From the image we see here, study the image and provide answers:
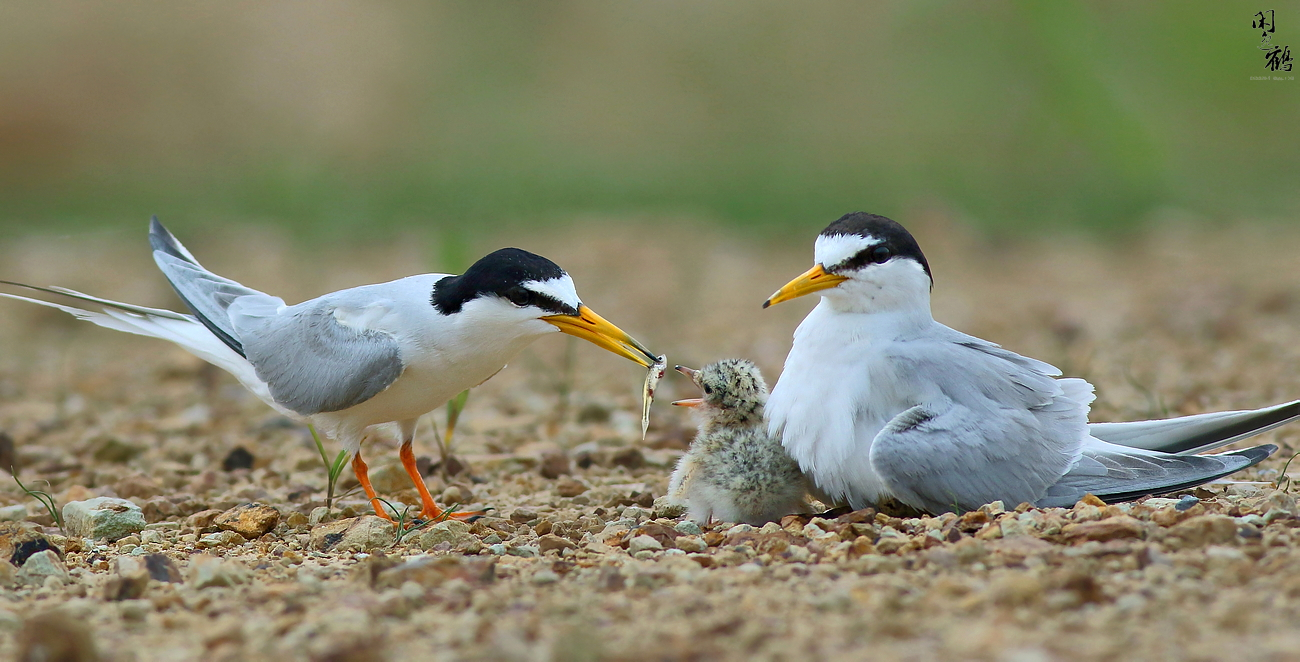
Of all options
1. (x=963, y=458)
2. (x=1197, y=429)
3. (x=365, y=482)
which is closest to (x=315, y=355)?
(x=365, y=482)

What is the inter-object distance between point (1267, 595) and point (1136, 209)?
455 inches

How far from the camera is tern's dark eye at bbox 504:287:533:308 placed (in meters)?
4.62

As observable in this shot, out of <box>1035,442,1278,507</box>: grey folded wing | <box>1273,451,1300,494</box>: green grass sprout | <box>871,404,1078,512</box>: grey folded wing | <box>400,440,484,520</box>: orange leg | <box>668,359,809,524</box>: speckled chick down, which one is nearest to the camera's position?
<box>871,404,1078,512</box>: grey folded wing

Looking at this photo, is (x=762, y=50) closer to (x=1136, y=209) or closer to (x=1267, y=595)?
(x=1136, y=209)

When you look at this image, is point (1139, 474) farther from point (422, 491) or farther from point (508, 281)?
point (422, 491)

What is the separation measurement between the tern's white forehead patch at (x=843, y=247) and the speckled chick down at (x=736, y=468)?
0.56 m

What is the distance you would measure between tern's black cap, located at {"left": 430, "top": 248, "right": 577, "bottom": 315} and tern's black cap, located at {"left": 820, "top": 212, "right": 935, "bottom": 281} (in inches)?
41.7

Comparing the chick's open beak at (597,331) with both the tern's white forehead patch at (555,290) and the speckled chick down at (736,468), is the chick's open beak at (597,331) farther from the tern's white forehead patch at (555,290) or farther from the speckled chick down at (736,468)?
the speckled chick down at (736,468)

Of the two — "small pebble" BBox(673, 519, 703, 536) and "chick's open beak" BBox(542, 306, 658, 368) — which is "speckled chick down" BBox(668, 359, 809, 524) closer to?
"small pebble" BBox(673, 519, 703, 536)

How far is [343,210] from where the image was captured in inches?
551

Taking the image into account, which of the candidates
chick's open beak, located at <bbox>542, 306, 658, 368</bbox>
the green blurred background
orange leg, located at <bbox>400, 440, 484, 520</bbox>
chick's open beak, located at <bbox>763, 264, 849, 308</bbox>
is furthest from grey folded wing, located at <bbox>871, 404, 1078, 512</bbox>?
the green blurred background

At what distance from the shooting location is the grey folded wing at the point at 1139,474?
4.12m

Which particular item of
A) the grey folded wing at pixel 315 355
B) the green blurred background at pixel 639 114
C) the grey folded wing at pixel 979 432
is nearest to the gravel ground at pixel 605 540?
the grey folded wing at pixel 979 432

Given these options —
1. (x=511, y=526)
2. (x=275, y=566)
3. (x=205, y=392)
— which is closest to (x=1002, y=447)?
(x=511, y=526)
